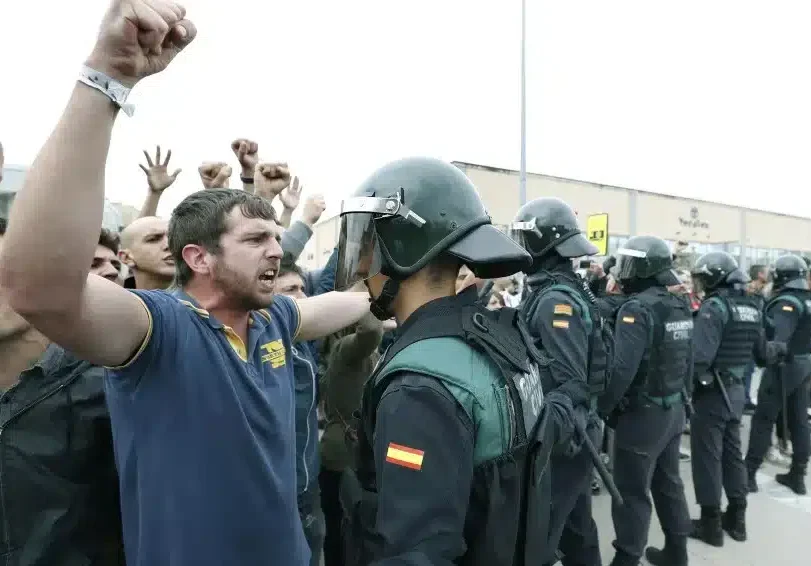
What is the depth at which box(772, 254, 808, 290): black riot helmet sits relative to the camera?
658cm

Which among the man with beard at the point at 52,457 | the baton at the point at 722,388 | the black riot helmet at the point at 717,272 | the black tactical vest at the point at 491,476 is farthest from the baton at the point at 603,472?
the black riot helmet at the point at 717,272

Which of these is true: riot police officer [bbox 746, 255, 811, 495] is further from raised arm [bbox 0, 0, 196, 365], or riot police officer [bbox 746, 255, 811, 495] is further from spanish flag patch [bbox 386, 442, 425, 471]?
raised arm [bbox 0, 0, 196, 365]

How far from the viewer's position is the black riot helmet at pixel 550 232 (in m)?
3.74

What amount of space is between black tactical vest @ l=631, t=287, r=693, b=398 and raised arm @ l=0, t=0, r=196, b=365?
13.6 ft

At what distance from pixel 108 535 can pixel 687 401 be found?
4.37 m

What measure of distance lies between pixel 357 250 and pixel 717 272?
5.17 metres

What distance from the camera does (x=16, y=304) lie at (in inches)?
40.0

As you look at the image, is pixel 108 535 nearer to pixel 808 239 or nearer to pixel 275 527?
pixel 275 527

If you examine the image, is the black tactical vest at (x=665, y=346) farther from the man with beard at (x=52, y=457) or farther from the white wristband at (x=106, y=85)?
the white wristband at (x=106, y=85)

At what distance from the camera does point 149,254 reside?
284 cm

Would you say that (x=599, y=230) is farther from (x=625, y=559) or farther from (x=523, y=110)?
(x=625, y=559)

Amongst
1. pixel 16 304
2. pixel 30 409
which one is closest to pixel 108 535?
pixel 30 409

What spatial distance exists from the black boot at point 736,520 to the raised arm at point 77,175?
18.4ft

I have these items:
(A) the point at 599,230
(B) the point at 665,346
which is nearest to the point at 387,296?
(B) the point at 665,346
